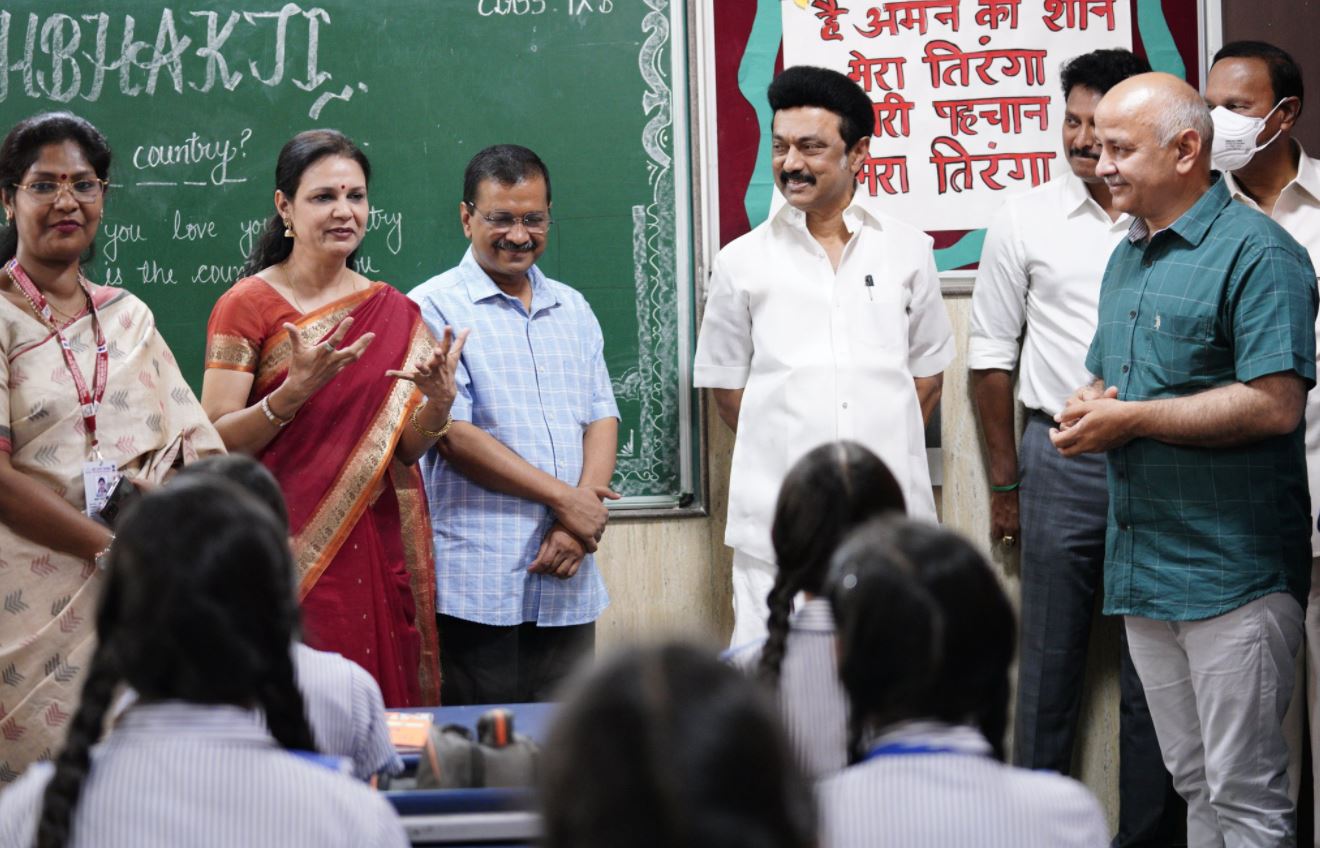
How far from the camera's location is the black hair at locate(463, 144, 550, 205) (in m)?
3.37

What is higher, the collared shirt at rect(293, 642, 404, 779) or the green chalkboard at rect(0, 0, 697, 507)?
the green chalkboard at rect(0, 0, 697, 507)

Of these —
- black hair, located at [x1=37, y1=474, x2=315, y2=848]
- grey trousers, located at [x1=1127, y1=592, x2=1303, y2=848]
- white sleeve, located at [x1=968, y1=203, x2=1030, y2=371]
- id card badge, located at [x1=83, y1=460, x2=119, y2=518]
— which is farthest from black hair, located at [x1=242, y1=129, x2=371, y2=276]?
grey trousers, located at [x1=1127, y1=592, x2=1303, y2=848]

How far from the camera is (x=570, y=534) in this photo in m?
3.35

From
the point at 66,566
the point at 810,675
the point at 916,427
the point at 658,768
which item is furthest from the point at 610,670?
the point at 916,427

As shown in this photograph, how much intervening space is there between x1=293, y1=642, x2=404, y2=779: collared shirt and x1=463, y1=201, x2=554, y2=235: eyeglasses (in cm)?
173

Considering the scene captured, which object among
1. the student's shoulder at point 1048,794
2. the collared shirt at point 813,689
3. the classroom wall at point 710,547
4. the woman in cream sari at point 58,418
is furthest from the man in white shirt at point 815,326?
the student's shoulder at point 1048,794

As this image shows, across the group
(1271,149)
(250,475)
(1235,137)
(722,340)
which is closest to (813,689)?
(250,475)

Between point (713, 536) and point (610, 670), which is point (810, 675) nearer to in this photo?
point (610, 670)

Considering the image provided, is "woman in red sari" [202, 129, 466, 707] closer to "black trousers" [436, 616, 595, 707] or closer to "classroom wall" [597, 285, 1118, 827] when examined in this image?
"black trousers" [436, 616, 595, 707]

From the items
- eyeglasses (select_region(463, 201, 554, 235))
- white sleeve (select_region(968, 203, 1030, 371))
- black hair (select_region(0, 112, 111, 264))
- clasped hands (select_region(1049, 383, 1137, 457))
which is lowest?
clasped hands (select_region(1049, 383, 1137, 457))

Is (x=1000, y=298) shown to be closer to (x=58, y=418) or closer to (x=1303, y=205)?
(x=1303, y=205)

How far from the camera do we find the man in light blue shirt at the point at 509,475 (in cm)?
332

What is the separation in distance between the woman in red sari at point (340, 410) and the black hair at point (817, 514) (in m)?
1.42

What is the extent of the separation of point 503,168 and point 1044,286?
56.8 inches
